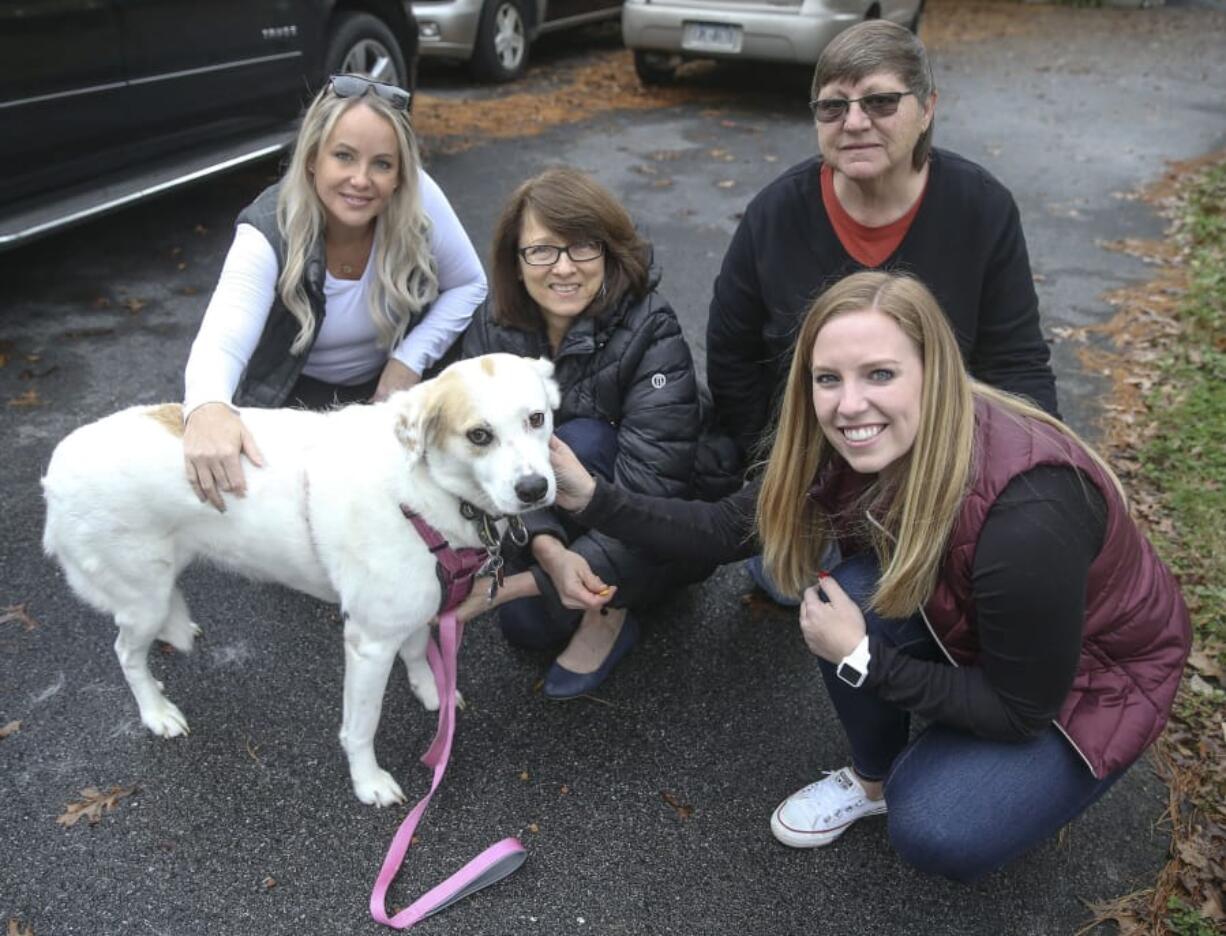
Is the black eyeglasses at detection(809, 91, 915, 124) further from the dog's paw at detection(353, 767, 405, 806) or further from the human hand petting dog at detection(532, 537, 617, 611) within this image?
the dog's paw at detection(353, 767, 405, 806)

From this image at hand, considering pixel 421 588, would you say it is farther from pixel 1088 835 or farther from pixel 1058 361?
pixel 1058 361

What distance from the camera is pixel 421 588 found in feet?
8.53

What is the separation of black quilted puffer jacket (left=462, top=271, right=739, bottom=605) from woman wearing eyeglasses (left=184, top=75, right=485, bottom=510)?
1.77 feet

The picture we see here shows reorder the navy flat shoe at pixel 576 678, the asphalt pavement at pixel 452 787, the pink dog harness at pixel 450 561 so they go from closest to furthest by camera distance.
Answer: the asphalt pavement at pixel 452 787 < the pink dog harness at pixel 450 561 < the navy flat shoe at pixel 576 678

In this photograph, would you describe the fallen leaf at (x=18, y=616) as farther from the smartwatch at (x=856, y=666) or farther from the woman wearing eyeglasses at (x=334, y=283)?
the smartwatch at (x=856, y=666)

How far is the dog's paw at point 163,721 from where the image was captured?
2.92m

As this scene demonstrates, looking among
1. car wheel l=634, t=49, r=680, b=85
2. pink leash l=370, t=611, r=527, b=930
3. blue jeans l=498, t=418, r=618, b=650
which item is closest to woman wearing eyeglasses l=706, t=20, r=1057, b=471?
blue jeans l=498, t=418, r=618, b=650

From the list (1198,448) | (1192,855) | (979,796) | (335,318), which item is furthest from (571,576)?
(1198,448)

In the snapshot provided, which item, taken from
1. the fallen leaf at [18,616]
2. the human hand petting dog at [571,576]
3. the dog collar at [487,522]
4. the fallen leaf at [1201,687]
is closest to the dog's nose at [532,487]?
the dog collar at [487,522]

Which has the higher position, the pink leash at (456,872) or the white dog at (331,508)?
the white dog at (331,508)

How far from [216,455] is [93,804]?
1091mm

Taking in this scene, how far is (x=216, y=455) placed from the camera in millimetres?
2562

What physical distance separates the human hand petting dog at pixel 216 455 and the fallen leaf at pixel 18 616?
47.1 inches

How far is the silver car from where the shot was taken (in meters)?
9.09
